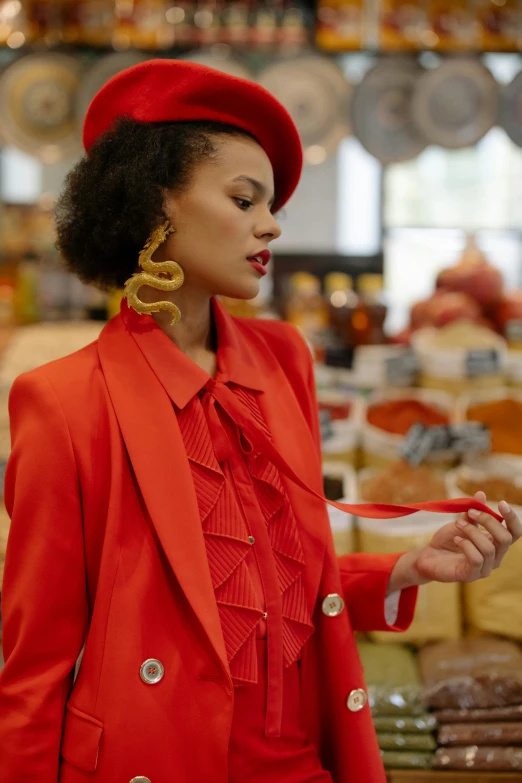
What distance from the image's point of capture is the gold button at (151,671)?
38.3 inches

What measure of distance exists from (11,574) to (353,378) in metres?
1.80

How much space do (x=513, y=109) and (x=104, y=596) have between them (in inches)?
98.5

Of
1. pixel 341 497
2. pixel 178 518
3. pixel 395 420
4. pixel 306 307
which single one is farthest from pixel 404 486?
pixel 306 307

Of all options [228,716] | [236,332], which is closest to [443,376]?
[236,332]

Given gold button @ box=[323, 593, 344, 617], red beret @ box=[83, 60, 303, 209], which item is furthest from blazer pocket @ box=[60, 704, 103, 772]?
red beret @ box=[83, 60, 303, 209]

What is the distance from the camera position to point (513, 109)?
9.47 feet

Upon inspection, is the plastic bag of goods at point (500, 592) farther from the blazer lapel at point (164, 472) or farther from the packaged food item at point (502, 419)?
the blazer lapel at point (164, 472)

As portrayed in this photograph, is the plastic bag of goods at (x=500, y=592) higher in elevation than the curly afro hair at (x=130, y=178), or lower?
lower

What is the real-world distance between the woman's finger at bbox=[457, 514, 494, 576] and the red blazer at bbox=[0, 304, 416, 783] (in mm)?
327

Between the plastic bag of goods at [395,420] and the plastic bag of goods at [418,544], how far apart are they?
0.19 m

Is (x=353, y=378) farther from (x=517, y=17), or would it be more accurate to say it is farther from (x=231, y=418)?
(x=517, y=17)

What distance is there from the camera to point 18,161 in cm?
747

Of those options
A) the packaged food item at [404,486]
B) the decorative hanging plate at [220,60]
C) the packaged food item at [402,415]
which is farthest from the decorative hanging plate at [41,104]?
the packaged food item at [404,486]

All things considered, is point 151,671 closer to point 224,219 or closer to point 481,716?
point 224,219
